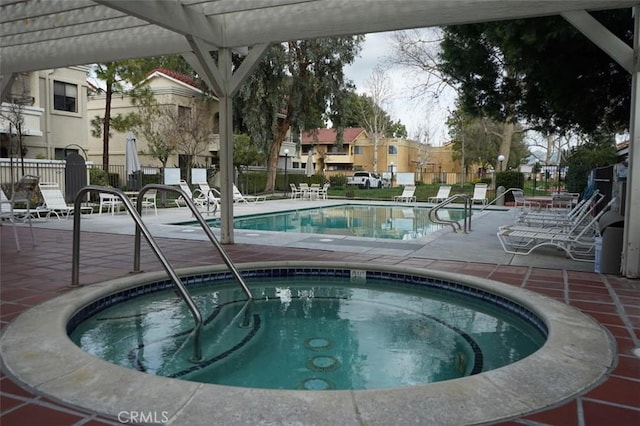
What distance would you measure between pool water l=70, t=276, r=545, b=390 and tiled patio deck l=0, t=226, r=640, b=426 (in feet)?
1.85

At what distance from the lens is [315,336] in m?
3.94

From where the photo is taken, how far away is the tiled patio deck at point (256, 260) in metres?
2.05

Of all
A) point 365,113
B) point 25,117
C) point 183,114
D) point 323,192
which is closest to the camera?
point 25,117

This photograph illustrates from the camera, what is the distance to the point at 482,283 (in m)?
4.71

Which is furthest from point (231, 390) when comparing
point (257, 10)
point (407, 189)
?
point (407, 189)

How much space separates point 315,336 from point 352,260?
215cm

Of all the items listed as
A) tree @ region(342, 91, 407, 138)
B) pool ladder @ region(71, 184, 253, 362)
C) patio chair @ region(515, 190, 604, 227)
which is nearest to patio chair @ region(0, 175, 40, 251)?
pool ladder @ region(71, 184, 253, 362)

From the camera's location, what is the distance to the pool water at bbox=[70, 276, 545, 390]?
126 inches

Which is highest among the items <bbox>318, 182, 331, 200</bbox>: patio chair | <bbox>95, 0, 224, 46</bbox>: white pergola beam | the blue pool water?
<bbox>95, 0, 224, 46</bbox>: white pergola beam

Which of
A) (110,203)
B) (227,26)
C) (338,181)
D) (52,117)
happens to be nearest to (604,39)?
(227,26)

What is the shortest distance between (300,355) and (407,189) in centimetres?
1679

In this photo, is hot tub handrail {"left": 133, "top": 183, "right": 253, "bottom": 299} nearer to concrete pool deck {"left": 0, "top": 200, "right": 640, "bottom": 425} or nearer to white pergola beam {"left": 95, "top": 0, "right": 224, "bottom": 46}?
concrete pool deck {"left": 0, "top": 200, "right": 640, "bottom": 425}

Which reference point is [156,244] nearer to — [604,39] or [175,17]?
[175,17]

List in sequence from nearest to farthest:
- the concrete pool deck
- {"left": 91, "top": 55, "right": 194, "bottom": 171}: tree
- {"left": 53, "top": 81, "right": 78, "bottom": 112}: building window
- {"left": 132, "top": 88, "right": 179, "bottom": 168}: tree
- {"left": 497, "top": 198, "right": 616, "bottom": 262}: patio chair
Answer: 1. the concrete pool deck
2. {"left": 497, "top": 198, "right": 616, "bottom": 262}: patio chair
3. {"left": 91, "top": 55, "right": 194, "bottom": 171}: tree
4. {"left": 53, "top": 81, "right": 78, "bottom": 112}: building window
5. {"left": 132, "top": 88, "right": 179, "bottom": 168}: tree
